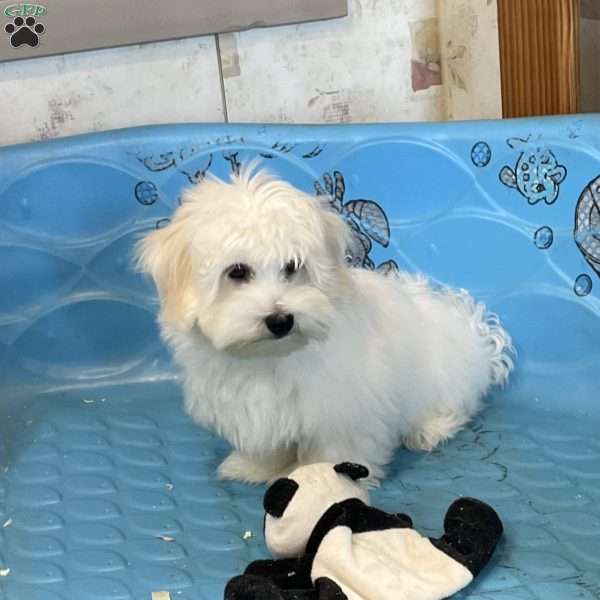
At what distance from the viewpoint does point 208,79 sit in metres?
2.42

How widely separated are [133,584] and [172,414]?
0.58m

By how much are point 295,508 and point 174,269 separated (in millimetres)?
403

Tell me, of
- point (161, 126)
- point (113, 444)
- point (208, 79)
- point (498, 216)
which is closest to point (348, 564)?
point (113, 444)

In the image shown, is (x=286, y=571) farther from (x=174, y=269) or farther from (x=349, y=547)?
(x=174, y=269)

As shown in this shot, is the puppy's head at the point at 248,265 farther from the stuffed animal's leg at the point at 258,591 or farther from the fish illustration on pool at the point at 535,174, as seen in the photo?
Result: the fish illustration on pool at the point at 535,174

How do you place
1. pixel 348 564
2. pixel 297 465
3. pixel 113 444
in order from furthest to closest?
pixel 113 444 → pixel 297 465 → pixel 348 564

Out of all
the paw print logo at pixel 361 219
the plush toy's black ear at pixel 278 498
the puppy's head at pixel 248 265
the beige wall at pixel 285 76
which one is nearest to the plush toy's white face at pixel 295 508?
the plush toy's black ear at pixel 278 498

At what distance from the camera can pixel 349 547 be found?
4.76 feet

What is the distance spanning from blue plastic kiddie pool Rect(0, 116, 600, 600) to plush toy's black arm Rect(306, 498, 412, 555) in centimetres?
13

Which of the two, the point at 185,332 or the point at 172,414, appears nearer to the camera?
the point at 185,332

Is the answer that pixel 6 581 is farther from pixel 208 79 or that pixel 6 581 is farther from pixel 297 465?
pixel 208 79

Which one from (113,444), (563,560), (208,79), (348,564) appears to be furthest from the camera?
(208,79)

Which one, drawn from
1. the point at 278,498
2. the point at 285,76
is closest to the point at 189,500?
the point at 278,498

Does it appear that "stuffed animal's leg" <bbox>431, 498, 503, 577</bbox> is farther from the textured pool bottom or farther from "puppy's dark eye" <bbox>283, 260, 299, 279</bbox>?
"puppy's dark eye" <bbox>283, 260, 299, 279</bbox>
